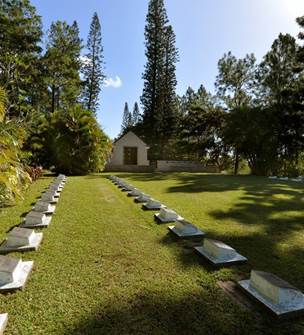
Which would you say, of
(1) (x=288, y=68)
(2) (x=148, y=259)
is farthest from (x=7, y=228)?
(1) (x=288, y=68)

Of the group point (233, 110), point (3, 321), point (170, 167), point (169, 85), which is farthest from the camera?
point (169, 85)

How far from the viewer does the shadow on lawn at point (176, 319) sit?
156 cm

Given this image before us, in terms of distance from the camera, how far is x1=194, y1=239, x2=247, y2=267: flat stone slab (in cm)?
244

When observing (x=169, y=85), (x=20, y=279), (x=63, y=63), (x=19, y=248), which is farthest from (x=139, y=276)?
(x=169, y=85)

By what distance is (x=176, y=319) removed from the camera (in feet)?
5.49

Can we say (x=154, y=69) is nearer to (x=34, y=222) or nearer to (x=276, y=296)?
(x=34, y=222)

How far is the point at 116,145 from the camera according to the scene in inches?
963

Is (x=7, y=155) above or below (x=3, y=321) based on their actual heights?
above

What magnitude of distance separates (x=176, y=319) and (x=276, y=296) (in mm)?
655

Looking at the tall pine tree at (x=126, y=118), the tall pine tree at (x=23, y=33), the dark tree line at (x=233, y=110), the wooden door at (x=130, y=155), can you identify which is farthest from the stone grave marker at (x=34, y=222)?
the tall pine tree at (x=126, y=118)

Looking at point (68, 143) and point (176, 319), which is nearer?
point (176, 319)

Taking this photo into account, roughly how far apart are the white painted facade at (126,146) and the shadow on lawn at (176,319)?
73.7 feet

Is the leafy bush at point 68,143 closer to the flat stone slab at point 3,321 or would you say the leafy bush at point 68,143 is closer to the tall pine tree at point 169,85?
the flat stone slab at point 3,321

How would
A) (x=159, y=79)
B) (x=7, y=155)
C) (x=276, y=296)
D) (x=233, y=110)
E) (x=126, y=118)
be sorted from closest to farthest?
(x=276, y=296) < (x=7, y=155) < (x=233, y=110) < (x=159, y=79) < (x=126, y=118)
